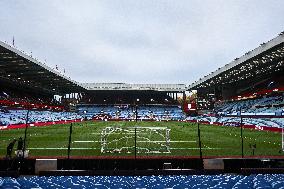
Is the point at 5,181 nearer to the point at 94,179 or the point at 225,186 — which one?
the point at 94,179

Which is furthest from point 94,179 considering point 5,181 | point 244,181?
point 244,181

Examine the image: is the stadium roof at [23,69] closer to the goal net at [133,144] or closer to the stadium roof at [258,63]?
the goal net at [133,144]

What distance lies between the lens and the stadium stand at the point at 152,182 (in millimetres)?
10242

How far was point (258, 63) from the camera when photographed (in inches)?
1864

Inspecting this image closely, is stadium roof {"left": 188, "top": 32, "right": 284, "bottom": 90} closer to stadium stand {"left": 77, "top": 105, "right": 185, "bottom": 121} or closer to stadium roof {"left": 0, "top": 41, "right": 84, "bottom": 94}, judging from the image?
stadium stand {"left": 77, "top": 105, "right": 185, "bottom": 121}

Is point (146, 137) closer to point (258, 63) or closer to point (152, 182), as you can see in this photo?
point (152, 182)

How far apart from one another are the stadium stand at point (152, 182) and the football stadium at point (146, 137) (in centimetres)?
3

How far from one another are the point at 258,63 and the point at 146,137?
1088 inches

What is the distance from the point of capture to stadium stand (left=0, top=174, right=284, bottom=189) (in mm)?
10242

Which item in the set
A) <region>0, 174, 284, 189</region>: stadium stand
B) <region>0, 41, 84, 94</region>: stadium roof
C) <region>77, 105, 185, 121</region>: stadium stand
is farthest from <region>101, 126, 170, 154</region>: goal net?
<region>77, 105, 185, 121</region>: stadium stand

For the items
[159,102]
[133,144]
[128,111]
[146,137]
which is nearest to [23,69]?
[146,137]

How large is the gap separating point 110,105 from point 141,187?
94098mm

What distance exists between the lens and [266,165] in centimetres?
1341

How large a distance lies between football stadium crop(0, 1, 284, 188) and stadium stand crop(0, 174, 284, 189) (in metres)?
0.03
